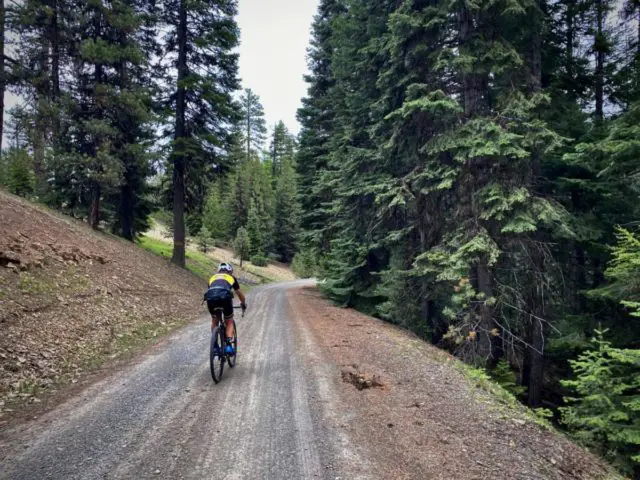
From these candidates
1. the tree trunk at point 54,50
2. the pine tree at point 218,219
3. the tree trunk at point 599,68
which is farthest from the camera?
the pine tree at point 218,219

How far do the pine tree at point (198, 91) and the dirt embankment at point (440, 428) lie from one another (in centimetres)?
1596

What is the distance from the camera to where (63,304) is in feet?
29.1

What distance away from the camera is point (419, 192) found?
A: 11.6 m

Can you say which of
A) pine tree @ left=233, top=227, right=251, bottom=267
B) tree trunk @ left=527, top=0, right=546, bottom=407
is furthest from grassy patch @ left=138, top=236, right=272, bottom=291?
tree trunk @ left=527, top=0, right=546, bottom=407

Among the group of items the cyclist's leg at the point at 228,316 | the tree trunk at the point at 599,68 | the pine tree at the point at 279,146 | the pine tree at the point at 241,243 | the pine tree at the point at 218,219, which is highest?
the pine tree at the point at 279,146

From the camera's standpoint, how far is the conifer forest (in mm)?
8914

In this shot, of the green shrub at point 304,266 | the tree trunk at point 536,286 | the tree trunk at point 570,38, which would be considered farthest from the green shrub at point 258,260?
the tree trunk at point 570,38

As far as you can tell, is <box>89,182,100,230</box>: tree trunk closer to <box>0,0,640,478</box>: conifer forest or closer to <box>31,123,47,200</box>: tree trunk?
<box>0,0,640,478</box>: conifer forest

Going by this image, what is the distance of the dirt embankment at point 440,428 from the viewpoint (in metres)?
3.79

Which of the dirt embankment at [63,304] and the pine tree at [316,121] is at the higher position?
the pine tree at [316,121]

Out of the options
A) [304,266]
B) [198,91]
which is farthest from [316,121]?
[304,266]

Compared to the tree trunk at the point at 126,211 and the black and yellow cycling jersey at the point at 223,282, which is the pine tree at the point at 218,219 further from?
the black and yellow cycling jersey at the point at 223,282

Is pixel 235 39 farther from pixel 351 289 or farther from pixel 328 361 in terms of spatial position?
pixel 328 361

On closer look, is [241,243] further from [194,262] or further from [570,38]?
[570,38]
